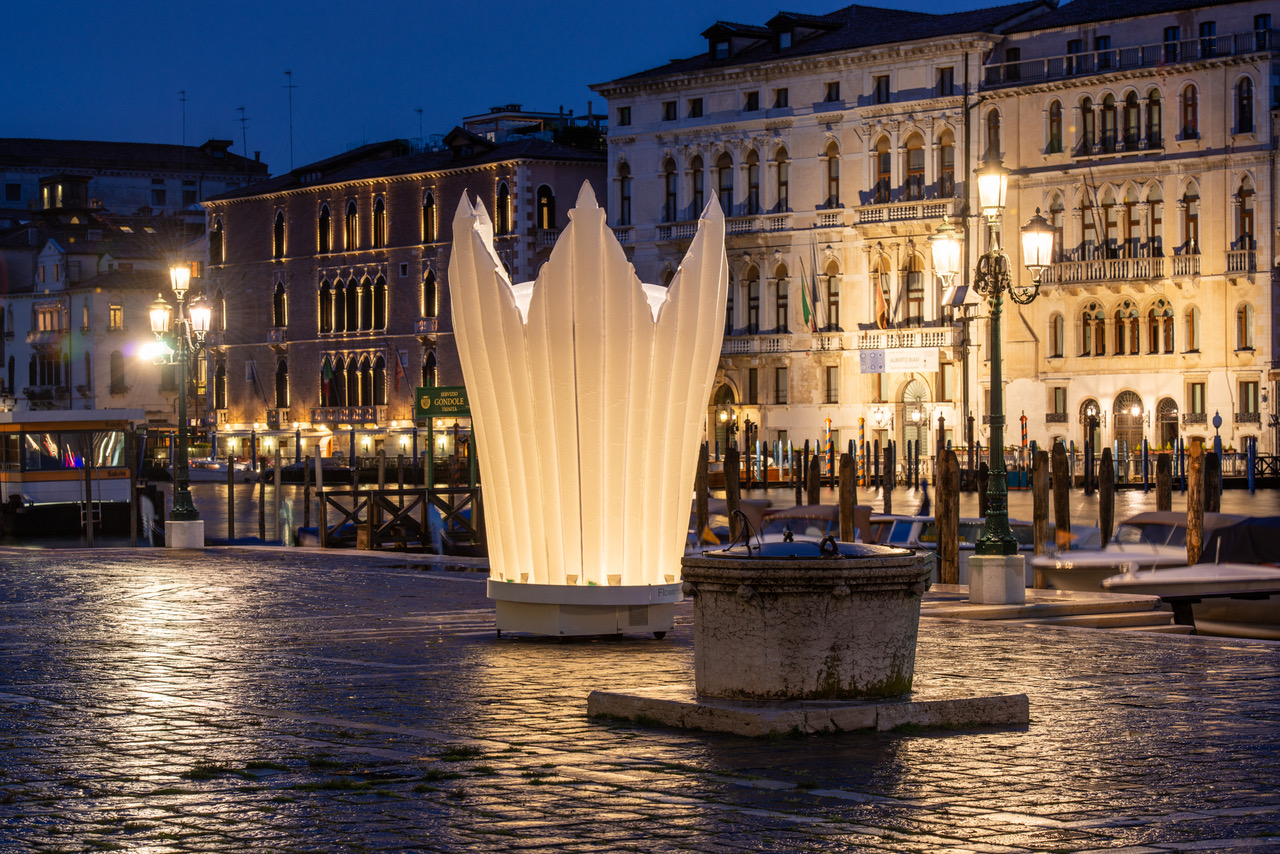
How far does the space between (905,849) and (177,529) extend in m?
23.4

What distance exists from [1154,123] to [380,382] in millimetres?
32486

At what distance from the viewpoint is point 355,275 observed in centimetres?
7669

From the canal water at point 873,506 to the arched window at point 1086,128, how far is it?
10.8m

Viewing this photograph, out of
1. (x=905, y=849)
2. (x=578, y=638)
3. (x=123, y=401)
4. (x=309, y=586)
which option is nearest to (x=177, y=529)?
(x=309, y=586)

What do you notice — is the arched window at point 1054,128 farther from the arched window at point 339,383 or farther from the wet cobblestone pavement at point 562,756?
the wet cobblestone pavement at point 562,756

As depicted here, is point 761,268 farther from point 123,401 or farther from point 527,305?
point 527,305

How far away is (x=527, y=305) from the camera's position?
1459cm

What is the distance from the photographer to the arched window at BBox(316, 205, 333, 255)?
7731cm

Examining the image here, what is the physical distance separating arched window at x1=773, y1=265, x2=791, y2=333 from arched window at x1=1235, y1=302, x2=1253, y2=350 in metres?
15.9

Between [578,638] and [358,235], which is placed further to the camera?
[358,235]

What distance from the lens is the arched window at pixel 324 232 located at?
254 ft

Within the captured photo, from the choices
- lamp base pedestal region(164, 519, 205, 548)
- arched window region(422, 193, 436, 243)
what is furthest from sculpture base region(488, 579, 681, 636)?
arched window region(422, 193, 436, 243)

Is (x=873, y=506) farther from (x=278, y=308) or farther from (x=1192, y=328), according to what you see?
(x=278, y=308)

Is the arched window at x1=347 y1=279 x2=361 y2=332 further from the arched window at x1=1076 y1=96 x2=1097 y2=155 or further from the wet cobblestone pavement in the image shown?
the wet cobblestone pavement
